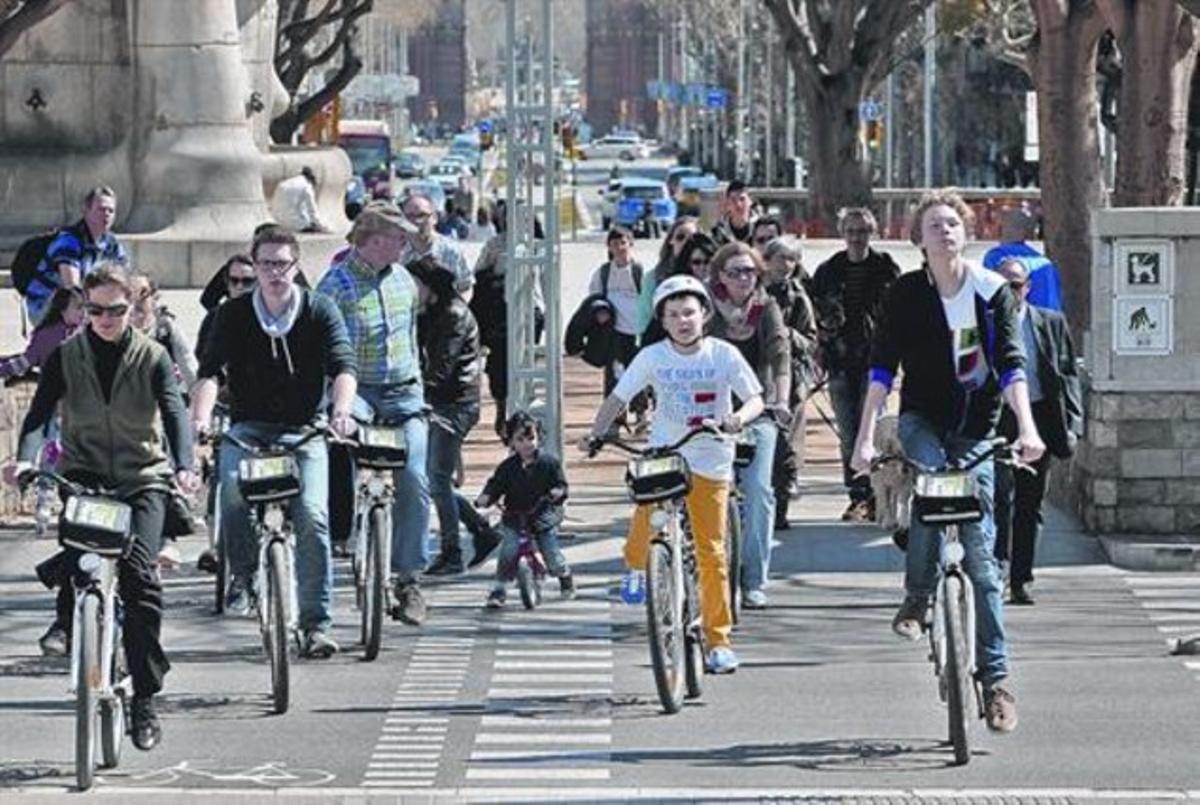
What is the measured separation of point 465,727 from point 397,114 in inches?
5253

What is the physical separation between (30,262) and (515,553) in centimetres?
515

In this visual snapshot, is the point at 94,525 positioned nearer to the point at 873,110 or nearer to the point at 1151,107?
the point at 1151,107

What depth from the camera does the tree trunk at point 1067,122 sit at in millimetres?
25156

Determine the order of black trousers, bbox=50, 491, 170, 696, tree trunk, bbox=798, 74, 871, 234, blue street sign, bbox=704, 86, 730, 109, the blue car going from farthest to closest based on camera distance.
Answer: blue street sign, bbox=704, 86, 730, 109, the blue car, tree trunk, bbox=798, 74, 871, 234, black trousers, bbox=50, 491, 170, 696

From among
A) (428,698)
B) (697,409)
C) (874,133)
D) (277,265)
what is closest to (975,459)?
(697,409)

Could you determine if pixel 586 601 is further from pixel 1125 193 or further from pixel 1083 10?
pixel 1083 10

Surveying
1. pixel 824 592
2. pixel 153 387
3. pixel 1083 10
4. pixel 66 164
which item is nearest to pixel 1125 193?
pixel 1083 10

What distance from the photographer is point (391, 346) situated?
1562cm

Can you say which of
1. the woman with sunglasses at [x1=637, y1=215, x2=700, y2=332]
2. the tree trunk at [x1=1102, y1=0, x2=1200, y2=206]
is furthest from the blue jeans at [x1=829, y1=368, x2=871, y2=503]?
the tree trunk at [x1=1102, y1=0, x2=1200, y2=206]

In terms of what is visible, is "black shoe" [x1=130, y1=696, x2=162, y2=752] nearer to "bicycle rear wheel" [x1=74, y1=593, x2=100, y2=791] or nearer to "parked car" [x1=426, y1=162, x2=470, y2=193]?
"bicycle rear wheel" [x1=74, y1=593, x2=100, y2=791]

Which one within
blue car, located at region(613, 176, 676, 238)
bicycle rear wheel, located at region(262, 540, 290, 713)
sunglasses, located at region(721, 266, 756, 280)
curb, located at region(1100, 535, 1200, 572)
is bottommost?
curb, located at region(1100, 535, 1200, 572)

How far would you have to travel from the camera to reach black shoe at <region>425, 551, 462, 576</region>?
17.9 m

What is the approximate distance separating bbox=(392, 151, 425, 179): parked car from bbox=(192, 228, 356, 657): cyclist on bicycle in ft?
297

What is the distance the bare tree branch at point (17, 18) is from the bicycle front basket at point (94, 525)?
15.8 meters
